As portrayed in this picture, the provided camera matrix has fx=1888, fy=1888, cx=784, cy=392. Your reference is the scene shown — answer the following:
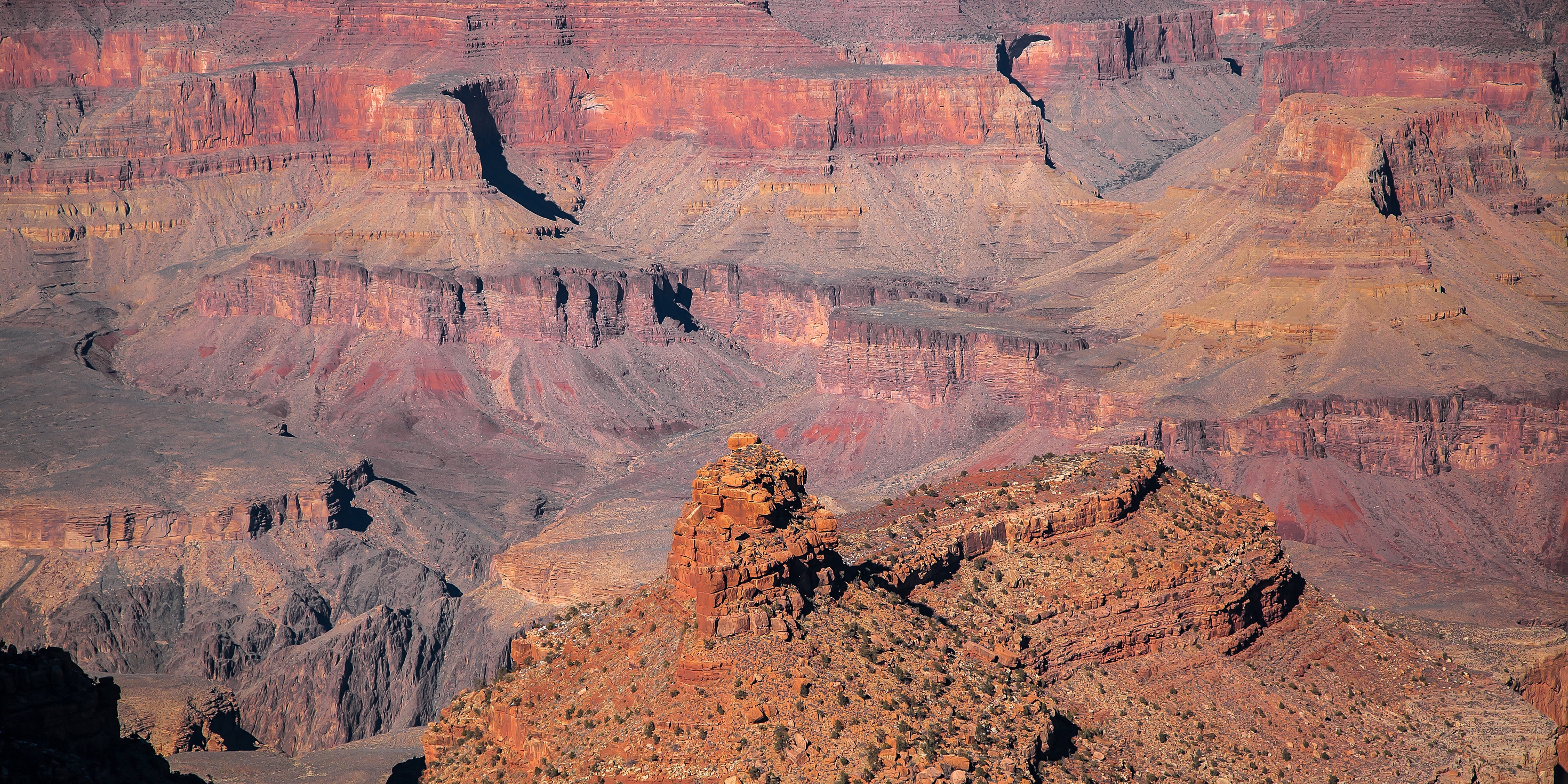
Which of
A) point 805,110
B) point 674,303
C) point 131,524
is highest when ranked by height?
point 805,110

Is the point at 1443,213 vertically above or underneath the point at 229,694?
above

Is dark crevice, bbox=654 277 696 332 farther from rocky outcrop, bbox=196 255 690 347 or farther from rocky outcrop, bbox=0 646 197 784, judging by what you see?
rocky outcrop, bbox=0 646 197 784

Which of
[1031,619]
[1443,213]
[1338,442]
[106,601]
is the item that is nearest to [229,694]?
[106,601]

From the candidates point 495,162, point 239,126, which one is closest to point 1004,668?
point 495,162

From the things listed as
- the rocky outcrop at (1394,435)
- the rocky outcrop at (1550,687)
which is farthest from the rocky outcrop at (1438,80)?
the rocky outcrop at (1550,687)

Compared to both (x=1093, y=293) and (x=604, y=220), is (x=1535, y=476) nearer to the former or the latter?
(x=1093, y=293)

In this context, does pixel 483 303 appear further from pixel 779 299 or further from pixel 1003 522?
pixel 1003 522

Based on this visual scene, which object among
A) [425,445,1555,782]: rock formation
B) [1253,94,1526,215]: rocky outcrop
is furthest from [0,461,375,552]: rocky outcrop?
[1253,94,1526,215]: rocky outcrop
